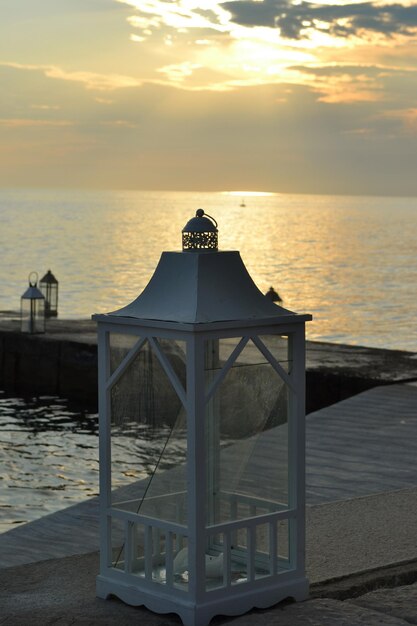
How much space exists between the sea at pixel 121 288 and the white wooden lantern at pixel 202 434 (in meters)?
9.38

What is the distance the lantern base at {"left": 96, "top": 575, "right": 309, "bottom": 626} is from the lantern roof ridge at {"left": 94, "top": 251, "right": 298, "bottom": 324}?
1.88 m

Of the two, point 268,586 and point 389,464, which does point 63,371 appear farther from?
point 268,586

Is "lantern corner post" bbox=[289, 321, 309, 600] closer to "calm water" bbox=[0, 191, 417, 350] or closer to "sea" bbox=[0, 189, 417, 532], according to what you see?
"sea" bbox=[0, 189, 417, 532]

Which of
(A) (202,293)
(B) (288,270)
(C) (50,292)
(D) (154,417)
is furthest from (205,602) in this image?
(B) (288,270)

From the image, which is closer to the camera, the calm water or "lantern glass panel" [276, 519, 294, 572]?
"lantern glass panel" [276, 519, 294, 572]

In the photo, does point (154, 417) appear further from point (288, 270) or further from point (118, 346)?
point (288, 270)

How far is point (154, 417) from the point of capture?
27.8 ft

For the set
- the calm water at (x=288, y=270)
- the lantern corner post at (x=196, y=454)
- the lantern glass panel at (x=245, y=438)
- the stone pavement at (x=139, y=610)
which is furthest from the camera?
the calm water at (x=288, y=270)

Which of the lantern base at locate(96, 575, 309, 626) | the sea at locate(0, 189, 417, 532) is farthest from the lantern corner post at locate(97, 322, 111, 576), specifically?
the sea at locate(0, 189, 417, 532)

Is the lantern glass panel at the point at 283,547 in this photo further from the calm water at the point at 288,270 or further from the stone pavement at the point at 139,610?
the calm water at the point at 288,270

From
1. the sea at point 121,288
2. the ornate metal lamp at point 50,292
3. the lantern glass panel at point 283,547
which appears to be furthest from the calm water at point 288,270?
the lantern glass panel at point 283,547

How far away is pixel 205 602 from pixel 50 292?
28.0 metres

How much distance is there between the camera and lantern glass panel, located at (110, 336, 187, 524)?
27.2 feet

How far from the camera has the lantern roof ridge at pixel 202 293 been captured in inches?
328
